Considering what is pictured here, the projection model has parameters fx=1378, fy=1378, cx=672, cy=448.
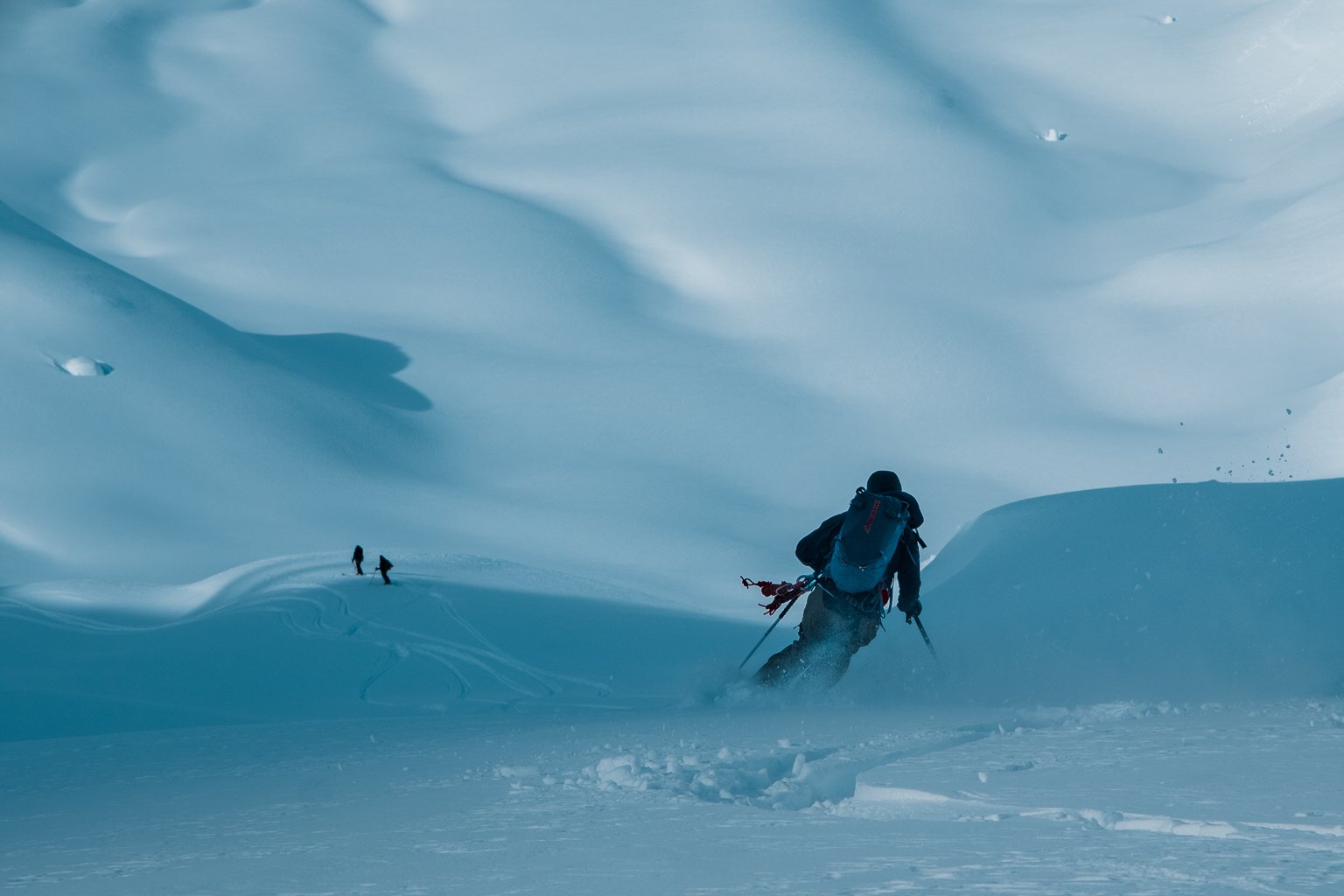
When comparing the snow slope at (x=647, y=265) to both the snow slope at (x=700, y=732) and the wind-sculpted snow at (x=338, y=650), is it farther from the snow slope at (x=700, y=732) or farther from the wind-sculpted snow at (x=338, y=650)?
the snow slope at (x=700, y=732)

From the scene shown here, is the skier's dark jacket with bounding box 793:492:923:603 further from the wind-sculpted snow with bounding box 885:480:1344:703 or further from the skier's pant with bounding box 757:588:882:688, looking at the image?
the wind-sculpted snow with bounding box 885:480:1344:703

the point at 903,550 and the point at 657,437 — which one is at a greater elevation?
the point at 657,437

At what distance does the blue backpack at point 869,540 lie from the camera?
280 inches

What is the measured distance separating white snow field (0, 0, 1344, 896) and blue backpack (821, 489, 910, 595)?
0.64m

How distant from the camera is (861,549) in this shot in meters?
7.13

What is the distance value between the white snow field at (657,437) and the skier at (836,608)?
0.35 m

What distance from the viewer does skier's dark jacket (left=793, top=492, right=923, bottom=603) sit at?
23.5 ft

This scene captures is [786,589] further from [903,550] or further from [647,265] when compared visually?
[647,265]

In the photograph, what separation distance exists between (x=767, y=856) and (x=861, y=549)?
3.86 m

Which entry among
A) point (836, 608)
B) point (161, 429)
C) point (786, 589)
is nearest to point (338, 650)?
point (786, 589)

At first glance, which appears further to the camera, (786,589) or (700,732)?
(786,589)

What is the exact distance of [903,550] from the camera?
23.7 feet

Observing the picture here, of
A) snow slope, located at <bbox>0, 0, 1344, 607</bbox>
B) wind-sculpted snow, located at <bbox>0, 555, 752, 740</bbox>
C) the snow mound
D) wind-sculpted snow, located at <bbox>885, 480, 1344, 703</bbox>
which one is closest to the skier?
wind-sculpted snow, located at <bbox>885, 480, 1344, 703</bbox>

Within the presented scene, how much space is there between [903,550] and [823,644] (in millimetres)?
661
